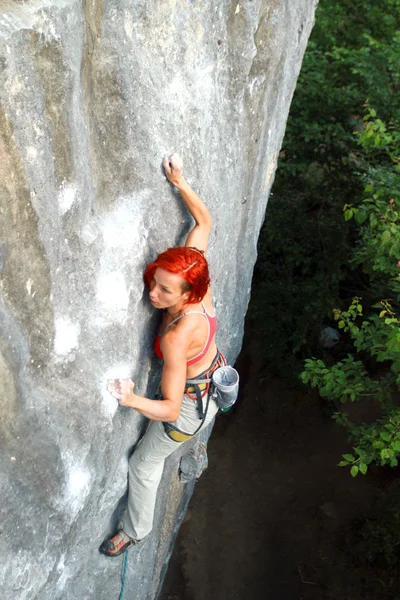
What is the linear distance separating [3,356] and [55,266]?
1.54ft

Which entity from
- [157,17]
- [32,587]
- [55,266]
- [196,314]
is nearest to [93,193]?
[55,266]

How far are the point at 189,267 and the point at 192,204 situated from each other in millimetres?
657

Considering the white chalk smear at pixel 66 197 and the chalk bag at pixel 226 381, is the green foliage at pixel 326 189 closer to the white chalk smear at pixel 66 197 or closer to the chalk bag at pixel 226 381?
the chalk bag at pixel 226 381

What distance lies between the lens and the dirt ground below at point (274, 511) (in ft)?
24.0

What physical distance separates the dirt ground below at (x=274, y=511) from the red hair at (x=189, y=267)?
5.06 metres

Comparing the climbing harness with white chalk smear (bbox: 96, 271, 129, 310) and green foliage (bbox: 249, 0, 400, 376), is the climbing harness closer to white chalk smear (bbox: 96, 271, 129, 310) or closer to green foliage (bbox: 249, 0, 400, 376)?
white chalk smear (bbox: 96, 271, 129, 310)

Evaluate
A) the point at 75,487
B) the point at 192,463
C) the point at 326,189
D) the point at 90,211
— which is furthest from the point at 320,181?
the point at 75,487

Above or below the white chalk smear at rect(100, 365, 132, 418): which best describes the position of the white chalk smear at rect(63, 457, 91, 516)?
below

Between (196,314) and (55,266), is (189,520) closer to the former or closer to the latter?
(196,314)

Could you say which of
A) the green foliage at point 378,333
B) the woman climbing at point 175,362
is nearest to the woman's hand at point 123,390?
the woman climbing at point 175,362

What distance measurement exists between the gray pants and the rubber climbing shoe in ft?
0.15

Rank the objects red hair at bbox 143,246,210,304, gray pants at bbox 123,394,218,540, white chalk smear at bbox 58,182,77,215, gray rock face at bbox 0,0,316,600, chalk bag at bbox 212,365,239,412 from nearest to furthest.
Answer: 1. gray rock face at bbox 0,0,316,600
2. white chalk smear at bbox 58,182,77,215
3. red hair at bbox 143,246,210,304
4. chalk bag at bbox 212,365,239,412
5. gray pants at bbox 123,394,218,540

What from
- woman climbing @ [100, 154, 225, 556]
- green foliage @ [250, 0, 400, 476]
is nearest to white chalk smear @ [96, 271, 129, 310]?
woman climbing @ [100, 154, 225, 556]

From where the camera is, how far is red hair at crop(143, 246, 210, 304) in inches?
130
